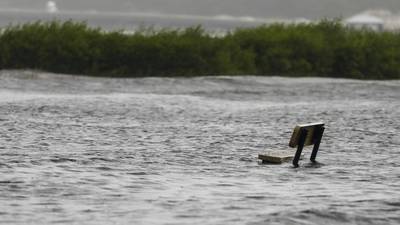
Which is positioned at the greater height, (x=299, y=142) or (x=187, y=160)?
(x=299, y=142)

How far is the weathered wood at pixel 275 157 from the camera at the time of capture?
16.2 meters

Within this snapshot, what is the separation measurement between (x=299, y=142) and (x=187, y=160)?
192 centimetres

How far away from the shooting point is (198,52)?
128 ft

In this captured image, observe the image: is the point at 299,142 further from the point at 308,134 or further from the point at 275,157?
the point at 275,157

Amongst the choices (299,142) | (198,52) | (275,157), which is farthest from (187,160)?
(198,52)

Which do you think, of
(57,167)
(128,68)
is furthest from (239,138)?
(128,68)

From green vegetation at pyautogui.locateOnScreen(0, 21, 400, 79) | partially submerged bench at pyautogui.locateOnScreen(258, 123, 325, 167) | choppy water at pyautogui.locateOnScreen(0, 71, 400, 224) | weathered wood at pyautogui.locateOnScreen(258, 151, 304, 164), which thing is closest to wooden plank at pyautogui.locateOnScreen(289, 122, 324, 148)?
partially submerged bench at pyautogui.locateOnScreen(258, 123, 325, 167)

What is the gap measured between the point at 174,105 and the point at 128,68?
10726mm

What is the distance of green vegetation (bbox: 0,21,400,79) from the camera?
123ft

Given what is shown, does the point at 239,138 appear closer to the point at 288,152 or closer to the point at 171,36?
the point at 288,152

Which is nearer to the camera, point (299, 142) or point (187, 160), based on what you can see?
point (299, 142)

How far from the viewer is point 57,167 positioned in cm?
1500

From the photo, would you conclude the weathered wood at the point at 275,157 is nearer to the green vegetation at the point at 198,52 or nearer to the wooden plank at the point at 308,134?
the wooden plank at the point at 308,134

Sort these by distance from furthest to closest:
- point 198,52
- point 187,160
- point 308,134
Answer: point 198,52, point 187,160, point 308,134
